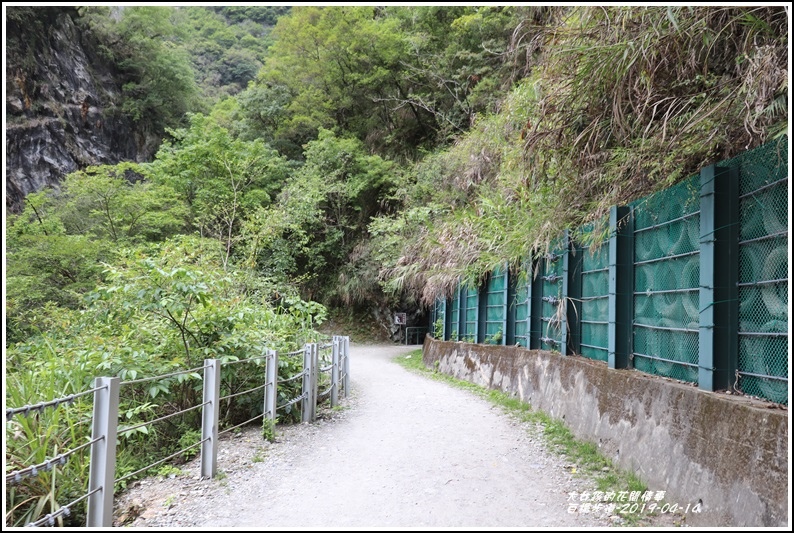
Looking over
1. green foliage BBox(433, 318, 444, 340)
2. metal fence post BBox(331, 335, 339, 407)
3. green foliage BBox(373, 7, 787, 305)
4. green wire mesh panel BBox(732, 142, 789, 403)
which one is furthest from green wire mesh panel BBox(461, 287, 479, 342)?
green wire mesh panel BBox(732, 142, 789, 403)

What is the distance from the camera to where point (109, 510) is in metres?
3.54

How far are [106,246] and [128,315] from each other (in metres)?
8.96

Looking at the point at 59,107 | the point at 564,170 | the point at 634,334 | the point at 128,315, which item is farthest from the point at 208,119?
the point at 634,334

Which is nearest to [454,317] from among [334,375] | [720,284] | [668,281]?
[334,375]

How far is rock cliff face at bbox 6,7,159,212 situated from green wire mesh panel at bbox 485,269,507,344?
2071cm

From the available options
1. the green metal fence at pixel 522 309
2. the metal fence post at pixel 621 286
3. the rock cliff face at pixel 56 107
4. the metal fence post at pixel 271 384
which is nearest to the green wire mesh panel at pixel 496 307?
the green metal fence at pixel 522 309

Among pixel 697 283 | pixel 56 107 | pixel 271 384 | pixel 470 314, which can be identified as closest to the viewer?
pixel 697 283

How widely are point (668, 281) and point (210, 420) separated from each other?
13.9 feet

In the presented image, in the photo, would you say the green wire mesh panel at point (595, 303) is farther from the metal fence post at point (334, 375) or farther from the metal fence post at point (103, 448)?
the metal fence post at point (103, 448)

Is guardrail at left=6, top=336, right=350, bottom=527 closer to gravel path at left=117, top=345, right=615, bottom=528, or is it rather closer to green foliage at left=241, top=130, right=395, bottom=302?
gravel path at left=117, top=345, right=615, bottom=528

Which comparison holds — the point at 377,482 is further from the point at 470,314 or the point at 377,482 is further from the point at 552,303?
the point at 470,314

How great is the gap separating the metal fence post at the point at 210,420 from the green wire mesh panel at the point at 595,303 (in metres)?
4.08

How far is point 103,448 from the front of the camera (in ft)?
11.6

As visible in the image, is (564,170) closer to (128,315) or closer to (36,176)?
(128,315)
